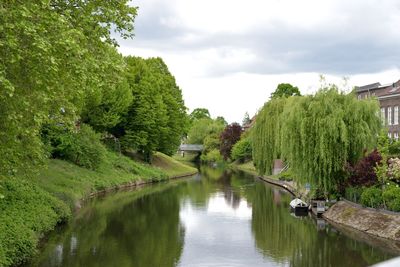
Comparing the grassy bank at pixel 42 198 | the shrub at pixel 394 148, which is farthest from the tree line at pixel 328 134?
the grassy bank at pixel 42 198

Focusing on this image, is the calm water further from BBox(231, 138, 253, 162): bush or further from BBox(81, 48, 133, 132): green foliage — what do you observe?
BBox(231, 138, 253, 162): bush

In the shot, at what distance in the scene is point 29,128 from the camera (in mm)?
15586

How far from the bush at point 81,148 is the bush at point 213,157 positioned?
189ft

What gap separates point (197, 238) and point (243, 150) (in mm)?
63627

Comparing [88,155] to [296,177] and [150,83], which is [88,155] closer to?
[150,83]

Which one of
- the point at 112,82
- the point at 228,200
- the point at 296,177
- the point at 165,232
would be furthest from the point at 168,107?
the point at 112,82

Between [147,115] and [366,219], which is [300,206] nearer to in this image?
[366,219]

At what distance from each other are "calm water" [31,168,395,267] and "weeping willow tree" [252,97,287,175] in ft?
58.9

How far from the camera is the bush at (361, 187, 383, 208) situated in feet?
92.4

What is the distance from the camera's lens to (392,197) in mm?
27219

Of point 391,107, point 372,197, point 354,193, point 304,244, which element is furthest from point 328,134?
point 391,107

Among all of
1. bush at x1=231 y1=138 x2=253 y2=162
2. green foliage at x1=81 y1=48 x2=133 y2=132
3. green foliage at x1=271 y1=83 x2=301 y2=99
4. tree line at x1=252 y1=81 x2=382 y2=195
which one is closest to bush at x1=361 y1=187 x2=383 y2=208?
tree line at x1=252 y1=81 x2=382 y2=195

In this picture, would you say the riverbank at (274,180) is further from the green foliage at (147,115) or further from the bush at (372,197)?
the green foliage at (147,115)

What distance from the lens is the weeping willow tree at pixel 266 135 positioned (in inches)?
2320
